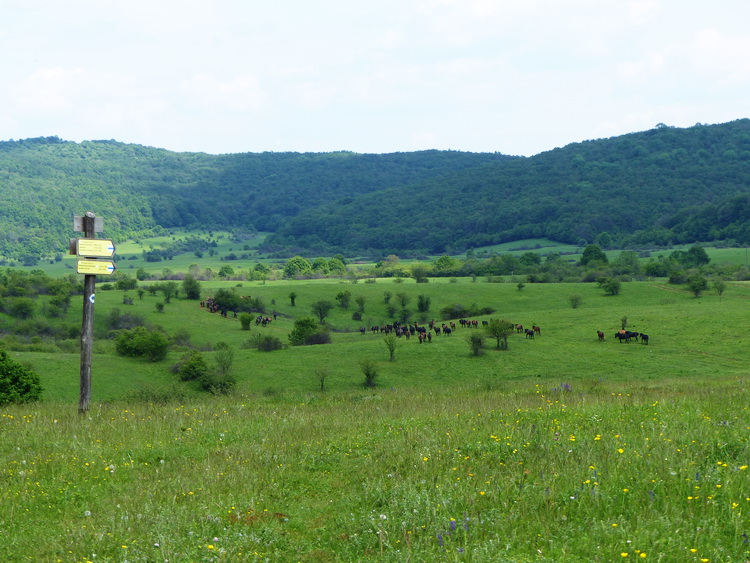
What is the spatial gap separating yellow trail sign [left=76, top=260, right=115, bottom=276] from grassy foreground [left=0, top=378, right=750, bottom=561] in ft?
12.8

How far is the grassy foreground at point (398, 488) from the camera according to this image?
7.27 m

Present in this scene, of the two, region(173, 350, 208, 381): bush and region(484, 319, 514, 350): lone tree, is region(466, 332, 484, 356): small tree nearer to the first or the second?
region(484, 319, 514, 350): lone tree

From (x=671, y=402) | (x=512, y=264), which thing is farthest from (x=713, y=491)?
(x=512, y=264)

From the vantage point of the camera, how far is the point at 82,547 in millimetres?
7797

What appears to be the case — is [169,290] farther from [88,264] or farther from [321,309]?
[88,264]

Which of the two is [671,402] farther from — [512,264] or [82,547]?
[512,264]

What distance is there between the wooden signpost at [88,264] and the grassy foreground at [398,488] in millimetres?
2901

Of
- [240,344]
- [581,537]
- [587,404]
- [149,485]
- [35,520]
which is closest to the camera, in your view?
[581,537]

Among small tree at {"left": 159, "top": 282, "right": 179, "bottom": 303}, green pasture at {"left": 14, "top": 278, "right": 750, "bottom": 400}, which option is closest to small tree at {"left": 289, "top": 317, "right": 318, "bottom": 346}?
green pasture at {"left": 14, "top": 278, "right": 750, "bottom": 400}

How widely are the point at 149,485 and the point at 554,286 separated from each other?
4394 inches

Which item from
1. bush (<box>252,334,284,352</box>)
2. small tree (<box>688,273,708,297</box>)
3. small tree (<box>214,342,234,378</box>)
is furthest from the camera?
small tree (<box>688,273,708,297</box>)

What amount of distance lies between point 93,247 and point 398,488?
1095cm

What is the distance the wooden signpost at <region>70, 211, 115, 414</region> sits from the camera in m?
16.1

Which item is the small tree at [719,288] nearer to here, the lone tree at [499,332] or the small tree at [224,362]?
the lone tree at [499,332]
